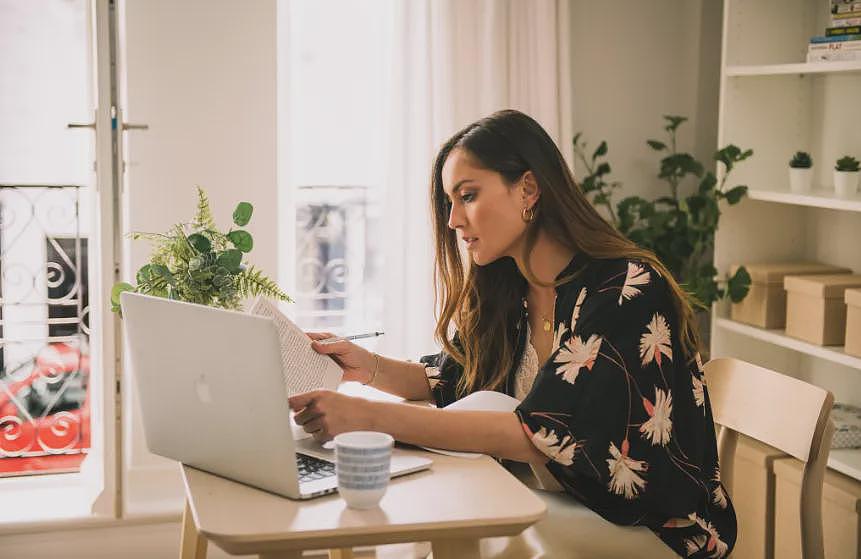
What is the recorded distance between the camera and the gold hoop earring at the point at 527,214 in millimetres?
1867

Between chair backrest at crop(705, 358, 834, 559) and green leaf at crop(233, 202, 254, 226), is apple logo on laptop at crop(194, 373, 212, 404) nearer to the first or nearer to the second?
green leaf at crop(233, 202, 254, 226)

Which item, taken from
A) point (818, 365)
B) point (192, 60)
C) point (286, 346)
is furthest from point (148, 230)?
point (818, 365)

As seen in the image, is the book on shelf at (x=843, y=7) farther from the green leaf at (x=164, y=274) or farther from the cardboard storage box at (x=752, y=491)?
the green leaf at (x=164, y=274)

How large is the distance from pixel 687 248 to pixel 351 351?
1.61 meters

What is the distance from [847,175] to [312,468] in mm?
1825

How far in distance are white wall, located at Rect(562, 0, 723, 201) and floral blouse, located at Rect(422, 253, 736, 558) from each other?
6.00 ft

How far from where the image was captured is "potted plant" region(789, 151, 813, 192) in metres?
2.88

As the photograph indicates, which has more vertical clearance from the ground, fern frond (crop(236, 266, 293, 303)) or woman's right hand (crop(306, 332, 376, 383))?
fern frond (crop(236, 266, 293, 303))

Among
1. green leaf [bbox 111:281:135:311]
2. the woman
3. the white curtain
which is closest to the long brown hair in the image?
the woman

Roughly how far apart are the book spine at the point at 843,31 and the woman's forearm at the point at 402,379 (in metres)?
1.48

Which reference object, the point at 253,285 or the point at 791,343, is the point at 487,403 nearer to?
the point at 253,285

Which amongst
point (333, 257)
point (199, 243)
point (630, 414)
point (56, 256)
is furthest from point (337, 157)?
point (630, 414)

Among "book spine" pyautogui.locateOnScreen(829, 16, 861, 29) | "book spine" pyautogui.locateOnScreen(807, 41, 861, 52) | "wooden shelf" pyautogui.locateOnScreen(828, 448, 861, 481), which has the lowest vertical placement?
"wooden shelf" pyautogui.locateOnScreen(828, 448, 861, 481)

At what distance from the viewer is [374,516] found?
52.2 inches
